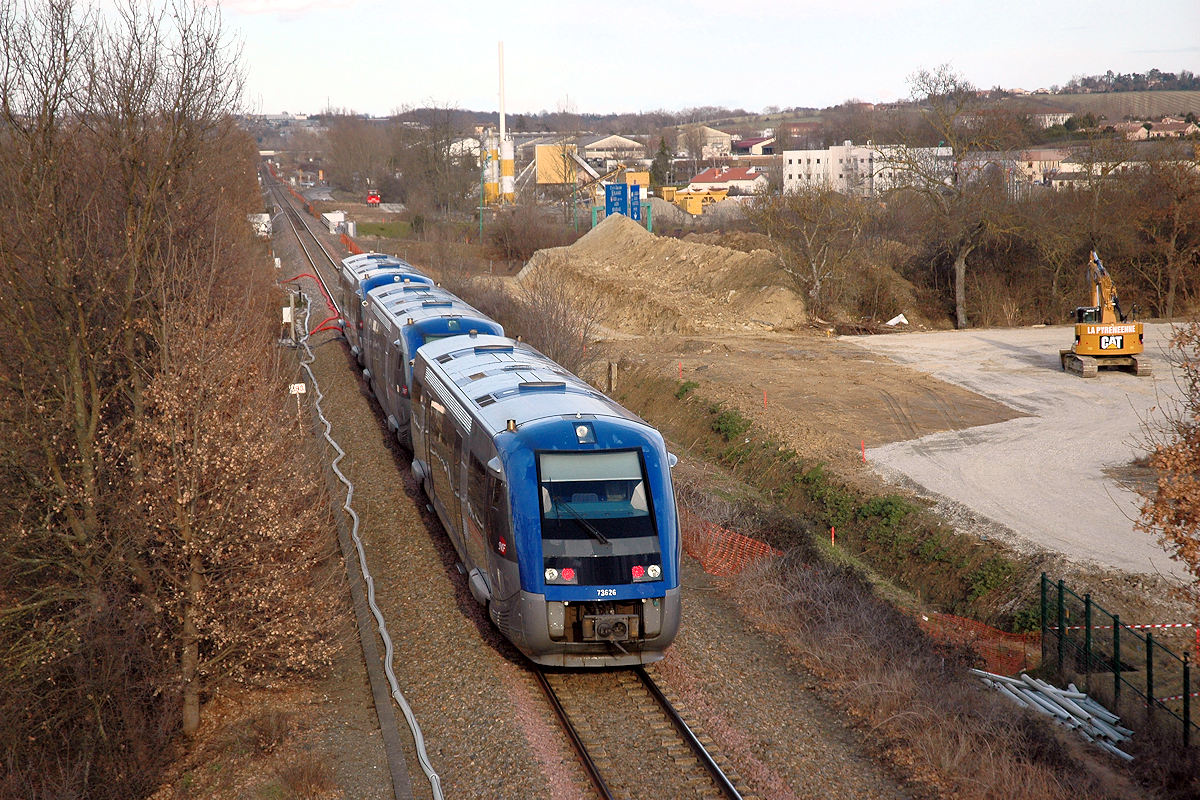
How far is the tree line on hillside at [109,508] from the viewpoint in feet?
36.9

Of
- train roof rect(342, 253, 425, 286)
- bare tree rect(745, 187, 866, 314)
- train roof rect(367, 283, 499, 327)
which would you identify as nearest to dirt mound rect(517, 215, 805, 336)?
bare tree rect(745, 187, 866, 314)

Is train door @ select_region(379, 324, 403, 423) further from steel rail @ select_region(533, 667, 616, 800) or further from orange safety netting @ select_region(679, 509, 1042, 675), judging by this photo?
steel rail @ select_region(533, 667, 616, 800)

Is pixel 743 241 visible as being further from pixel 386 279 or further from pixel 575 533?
pixel 575 533

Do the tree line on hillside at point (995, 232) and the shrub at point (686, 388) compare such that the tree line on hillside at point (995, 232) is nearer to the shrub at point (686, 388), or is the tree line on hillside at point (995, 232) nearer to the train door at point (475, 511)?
the shrub at point (686, 388)

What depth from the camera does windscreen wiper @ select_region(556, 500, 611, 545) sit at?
1086cm

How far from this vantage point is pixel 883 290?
148 ft

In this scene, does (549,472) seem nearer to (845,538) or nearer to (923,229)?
(845,538)

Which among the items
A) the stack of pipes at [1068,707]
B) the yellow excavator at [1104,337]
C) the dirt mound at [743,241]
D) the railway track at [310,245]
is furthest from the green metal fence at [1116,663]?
the dirt mound at [743,241]

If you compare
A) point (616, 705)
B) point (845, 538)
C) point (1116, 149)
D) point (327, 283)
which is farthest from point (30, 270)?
point (1116, 149)

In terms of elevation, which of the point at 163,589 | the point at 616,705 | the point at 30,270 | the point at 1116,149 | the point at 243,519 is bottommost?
the point at 616,705

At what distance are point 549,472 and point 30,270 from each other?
7231 millimetres

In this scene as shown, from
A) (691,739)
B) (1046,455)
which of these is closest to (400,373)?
(691,739)

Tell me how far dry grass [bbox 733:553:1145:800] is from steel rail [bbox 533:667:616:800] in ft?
9.87

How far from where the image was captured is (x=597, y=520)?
11.0 m
